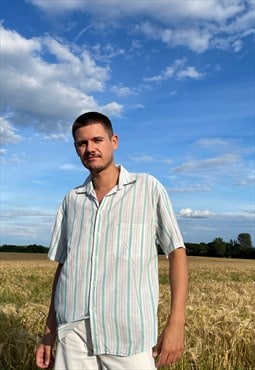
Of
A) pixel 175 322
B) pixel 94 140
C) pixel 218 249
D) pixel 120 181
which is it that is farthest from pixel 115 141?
pixel 218 249

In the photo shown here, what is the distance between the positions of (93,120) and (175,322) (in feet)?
4.43

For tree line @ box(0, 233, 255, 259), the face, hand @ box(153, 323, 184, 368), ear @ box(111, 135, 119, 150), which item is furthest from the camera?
tree line @ box(0, 233, 255, 259)

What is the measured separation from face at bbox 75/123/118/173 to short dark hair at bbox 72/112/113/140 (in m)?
0.02

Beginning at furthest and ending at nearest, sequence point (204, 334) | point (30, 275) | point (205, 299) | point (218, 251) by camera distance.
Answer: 1. point (218, 251)
2. point (30, 275)
3. point (205, 299)
4. point (204, 334)

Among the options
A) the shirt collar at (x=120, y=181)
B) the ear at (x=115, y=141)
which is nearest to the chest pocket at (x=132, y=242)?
the shirt collar at (x=120, y=181)

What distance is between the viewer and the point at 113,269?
313 cm

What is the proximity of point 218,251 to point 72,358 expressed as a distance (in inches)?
4185

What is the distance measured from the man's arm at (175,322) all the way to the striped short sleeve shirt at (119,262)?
8 centimetres

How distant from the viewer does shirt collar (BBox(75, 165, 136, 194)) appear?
3.32 m

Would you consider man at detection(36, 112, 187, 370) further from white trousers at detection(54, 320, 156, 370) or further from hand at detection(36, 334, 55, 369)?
hand at detection(36, 334, 55, 369)

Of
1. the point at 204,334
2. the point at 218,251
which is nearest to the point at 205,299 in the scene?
the point at 204,334

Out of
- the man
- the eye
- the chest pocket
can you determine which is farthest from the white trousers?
the eye

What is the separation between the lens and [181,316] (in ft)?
10.2

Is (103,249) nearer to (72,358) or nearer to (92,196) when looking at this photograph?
(92,196)
